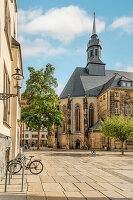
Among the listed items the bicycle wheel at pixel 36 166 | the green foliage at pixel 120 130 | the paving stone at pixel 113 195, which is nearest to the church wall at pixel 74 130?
the green foliage at pixel 120 130

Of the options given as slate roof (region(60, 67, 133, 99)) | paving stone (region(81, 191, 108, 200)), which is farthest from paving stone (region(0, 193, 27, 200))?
slate roof (region(60, 67, 133, 99))

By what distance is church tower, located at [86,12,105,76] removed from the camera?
166 feet

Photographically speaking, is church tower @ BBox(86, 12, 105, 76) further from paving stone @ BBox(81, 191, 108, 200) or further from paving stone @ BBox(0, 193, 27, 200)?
paving stone @ BBox(0, 193, 27, 200)

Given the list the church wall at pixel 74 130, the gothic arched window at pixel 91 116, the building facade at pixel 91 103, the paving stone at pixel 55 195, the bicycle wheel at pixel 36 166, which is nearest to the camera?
the paving stone at pixel 55 195

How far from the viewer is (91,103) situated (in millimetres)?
46562

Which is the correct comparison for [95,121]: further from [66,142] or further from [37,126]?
[37,126]

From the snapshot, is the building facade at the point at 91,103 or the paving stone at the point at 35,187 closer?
the paving stone at the point at 35,187

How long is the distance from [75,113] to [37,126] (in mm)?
12803

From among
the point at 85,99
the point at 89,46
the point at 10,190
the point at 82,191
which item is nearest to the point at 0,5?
the point at 10,190

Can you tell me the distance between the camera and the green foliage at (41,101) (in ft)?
109

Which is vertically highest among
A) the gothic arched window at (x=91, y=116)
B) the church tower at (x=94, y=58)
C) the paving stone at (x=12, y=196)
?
the church tower at (x=94, y=58)

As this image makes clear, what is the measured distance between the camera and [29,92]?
35.4 m

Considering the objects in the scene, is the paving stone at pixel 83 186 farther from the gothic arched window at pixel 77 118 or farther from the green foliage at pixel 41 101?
the gothic arched window at pixel 77 118

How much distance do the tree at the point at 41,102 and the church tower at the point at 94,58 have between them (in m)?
16.5
